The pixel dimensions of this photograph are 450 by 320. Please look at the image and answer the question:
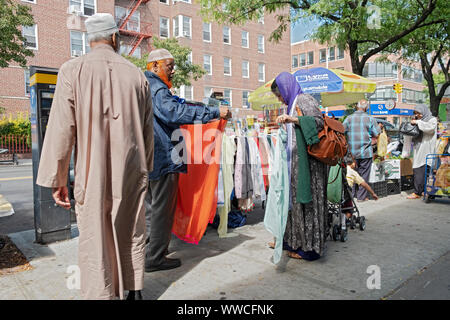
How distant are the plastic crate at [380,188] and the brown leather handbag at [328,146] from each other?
14.9ft

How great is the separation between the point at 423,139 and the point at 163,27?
29524 mm

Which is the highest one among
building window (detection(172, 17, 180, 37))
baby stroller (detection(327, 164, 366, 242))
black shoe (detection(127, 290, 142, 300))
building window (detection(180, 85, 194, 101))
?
building window (detection(172, 17, 180, 37))

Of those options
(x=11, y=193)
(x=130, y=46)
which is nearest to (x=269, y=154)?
(x=11, y=193)

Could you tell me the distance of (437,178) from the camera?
684 centimetres

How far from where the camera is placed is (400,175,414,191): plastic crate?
889cm

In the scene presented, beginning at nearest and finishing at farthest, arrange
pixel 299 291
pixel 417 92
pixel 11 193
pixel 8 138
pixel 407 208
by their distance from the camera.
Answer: pixel 299 291 → pixel 407 208 → pixel 11 193 → pixel 8 138 → pixel 417 92

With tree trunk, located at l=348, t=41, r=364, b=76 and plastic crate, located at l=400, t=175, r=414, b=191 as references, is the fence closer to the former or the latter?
tree trunk, located at l=348, t=41, r=364, b=76

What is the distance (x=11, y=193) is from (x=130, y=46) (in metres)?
23.7

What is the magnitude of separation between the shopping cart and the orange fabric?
5.08m

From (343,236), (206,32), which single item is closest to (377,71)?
(206,32)

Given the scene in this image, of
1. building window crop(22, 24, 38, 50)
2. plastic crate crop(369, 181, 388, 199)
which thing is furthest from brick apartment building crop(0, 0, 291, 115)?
plastic crate crop(369, 181, 388, 199)

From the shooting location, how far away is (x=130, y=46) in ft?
98.0
